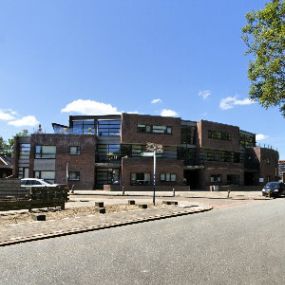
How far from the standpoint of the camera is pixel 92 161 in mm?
52188

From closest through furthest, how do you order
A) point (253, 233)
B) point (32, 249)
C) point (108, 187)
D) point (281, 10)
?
point (32, 249) < point (253, 233) < point (281, 10) < point (108, 187)

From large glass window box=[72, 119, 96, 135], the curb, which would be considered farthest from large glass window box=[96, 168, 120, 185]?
the curb

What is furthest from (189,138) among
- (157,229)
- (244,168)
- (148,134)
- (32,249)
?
(32,249)

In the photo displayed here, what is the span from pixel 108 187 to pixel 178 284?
42807 mm

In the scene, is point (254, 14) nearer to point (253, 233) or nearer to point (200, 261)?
point (253, 233)

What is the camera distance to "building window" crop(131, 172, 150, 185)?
52.3m

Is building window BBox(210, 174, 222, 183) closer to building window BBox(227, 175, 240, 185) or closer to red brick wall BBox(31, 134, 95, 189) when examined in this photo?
building window BBox(227, 175, 240, 185)

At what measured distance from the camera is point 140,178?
52.8m

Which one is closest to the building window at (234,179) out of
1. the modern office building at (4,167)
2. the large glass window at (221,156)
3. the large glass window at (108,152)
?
the large glass window at (221,156)

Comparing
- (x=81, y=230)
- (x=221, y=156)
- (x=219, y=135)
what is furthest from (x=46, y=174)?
(x=81, y=230)

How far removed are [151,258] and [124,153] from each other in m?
45.4

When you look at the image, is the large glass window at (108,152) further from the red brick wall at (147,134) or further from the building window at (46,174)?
the building window at (46,174)

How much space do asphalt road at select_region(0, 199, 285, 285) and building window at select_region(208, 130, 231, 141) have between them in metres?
46.5

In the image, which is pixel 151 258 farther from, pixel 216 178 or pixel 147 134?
pixel 216 178
